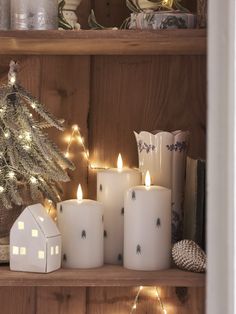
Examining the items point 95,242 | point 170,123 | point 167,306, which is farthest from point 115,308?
point 170,123

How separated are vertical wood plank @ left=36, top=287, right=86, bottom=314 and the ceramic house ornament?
24 centimetres

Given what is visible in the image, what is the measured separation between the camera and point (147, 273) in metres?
1.27

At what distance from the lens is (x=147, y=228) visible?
51.2 inches

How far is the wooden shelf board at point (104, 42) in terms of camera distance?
4.09 ft

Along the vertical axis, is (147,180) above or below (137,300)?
above

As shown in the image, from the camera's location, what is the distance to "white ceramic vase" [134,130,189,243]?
1.36m

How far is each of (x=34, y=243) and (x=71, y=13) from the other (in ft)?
1.37

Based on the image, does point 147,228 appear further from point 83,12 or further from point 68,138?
point 83,12

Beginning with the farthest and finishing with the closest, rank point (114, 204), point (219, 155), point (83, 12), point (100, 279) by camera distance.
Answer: point (83, 12) → point (114, 204) → point (100, 279) → point (219, 155)

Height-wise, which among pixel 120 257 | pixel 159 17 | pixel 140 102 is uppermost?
pixel 159 17

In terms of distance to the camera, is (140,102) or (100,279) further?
(140,102)

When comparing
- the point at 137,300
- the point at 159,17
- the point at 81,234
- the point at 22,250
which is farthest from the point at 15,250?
the point at 159,17

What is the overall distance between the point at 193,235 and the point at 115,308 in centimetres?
30

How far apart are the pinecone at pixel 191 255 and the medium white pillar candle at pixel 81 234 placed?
0.47 ft
